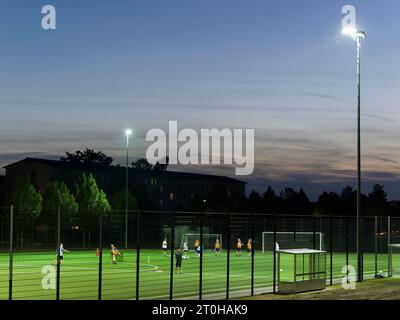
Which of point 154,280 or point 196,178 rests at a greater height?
point 196,178

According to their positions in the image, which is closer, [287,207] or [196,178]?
[287,207]

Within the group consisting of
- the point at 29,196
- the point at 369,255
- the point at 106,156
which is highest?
the point at 106,156

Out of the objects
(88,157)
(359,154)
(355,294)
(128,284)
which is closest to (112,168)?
(88,157)

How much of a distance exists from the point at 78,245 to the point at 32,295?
13.8 ft

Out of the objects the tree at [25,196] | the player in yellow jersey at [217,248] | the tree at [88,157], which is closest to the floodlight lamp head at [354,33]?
the player in yellow jersey at [217,248]

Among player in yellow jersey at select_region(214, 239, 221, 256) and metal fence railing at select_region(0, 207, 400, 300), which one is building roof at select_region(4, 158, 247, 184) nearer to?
player in yellow jersey at select_region(214, 239, 221, 256)

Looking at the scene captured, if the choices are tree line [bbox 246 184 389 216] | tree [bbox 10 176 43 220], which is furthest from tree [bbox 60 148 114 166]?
tree [bbox 10 176 43 220]

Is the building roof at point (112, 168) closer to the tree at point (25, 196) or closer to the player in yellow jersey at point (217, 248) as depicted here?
the tree at point (25, 196)

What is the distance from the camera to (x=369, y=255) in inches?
2349

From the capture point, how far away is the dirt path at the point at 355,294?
2370 centimetres

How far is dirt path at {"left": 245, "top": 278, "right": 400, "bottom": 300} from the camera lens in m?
23.7
